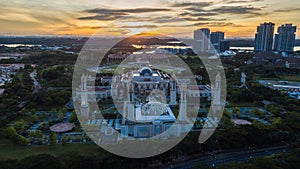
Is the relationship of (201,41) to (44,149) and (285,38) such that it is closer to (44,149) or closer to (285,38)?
(285,38)

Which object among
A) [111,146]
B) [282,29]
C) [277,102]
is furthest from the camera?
[282,29]

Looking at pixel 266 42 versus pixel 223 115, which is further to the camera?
pixel 266 42

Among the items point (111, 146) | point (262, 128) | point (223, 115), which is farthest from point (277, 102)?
point (111, 146)

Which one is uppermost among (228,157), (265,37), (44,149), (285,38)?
(265,37)

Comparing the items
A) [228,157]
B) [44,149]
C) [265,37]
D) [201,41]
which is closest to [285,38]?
[265,37]

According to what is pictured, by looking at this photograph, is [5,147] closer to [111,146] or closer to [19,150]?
[19,150]

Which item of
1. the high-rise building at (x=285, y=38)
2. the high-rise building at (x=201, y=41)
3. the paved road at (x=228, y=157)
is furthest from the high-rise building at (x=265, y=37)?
the paved road at (x=228, y=157)
